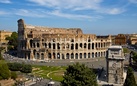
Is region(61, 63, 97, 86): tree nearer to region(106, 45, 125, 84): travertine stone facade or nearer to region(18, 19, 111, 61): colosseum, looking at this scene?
region(106, 45, 125, 84): travertine stone facade

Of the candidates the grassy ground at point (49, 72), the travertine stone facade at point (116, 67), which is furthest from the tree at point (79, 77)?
the grassy ground at point (49, 72)

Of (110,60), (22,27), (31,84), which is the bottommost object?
(31,84)

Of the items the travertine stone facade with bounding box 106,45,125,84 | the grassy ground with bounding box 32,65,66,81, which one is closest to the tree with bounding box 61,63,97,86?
→ the travertine stone facade with bounding box 106,45,125,84

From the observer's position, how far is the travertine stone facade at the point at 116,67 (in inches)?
2004

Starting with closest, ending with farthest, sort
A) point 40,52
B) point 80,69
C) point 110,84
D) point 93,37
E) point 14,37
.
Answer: point 80,69
point 110,84
point 40,52
point 93,37
point 14,37

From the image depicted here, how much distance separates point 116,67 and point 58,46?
53.2m

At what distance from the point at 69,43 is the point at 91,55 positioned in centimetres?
1160

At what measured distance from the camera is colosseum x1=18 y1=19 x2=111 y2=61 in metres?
101

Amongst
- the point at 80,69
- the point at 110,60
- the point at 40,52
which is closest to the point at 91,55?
the point at 40,52

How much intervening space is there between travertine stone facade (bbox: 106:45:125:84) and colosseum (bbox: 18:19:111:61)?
49662mm

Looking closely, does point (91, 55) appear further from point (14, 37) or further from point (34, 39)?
point (14, 37)

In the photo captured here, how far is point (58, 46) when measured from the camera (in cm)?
10256

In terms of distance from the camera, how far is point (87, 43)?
105875mm

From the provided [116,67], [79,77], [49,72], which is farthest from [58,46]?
[79,77]
